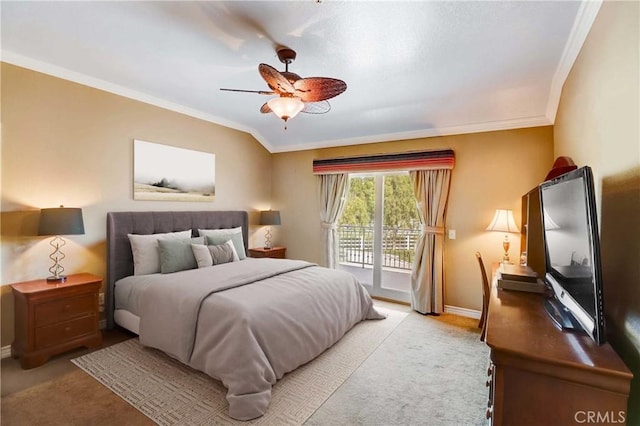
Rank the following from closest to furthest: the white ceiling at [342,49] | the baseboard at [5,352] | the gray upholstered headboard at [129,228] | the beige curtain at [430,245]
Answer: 1. the white ceiling at [342,49]
2. the baseboard at [5,352]
3. the gray upholstered headboard at [129,228]
4. the beige curtain at [430,245]

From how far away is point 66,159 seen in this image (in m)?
3.14

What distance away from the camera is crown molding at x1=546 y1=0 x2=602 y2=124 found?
1.83 meters

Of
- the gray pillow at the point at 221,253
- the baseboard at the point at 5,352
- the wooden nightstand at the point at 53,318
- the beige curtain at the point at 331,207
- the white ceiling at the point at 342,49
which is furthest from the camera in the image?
the beige curtain at the point at 331,207

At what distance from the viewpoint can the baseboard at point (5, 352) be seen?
2730mm

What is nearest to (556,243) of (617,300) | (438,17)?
(617,300)

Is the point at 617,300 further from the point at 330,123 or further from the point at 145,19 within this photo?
the point at 330,123

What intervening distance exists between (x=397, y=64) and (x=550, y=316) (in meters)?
2.26

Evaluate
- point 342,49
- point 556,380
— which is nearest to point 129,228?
point 342,49

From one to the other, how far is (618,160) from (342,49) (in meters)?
1.98

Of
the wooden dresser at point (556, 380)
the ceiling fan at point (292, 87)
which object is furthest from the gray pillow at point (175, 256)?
the wooden dresser at point (556, 380)

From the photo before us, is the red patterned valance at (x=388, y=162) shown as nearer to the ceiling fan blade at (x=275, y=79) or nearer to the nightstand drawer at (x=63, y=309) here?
the ceiling fan blade at (x=275, y=79)

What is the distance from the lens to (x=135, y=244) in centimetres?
346

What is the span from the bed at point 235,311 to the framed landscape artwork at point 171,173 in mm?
339

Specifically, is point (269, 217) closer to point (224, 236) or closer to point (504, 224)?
point (224, 236)
